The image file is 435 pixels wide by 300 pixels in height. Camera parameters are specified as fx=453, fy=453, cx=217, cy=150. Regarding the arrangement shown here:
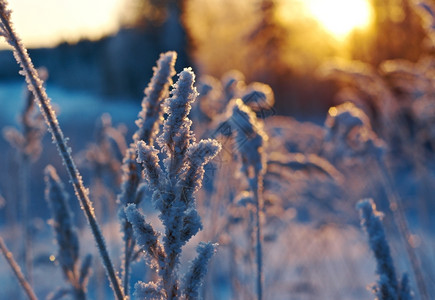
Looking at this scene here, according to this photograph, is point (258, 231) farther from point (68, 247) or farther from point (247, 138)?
point (68, 247)

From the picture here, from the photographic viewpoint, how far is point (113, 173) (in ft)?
8.11

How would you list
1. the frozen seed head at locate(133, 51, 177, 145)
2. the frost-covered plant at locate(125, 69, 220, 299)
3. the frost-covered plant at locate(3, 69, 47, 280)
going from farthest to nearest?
the frost-covered plant at locate(3, 69, 47, 280)
the frozen seed head at locate(133, 51, 177, 145)
the frost-covered plant at locate(125, 69, 220, 299)

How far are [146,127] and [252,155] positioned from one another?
43 cm

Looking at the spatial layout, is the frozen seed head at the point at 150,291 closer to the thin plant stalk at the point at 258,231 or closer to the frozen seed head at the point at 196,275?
the frozen seed head at the point at 196,275

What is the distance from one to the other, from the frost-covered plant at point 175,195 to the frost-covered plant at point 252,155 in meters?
0.40

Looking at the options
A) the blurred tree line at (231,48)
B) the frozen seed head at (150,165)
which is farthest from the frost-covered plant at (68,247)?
the blurred tree line at (231,48)

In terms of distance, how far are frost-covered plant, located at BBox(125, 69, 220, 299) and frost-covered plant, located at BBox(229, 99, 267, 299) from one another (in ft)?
1.32

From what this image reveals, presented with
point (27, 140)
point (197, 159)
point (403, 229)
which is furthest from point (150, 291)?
point (27, 140)

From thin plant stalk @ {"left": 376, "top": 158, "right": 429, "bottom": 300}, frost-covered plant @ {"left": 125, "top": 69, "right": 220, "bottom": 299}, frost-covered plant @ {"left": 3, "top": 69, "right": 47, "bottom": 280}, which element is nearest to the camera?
frost-covered plant @ {"left": 125, "top": 69, "right": 220, "bottom": 299}

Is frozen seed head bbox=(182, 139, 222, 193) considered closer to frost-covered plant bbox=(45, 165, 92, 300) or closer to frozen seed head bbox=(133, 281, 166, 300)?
frozen seed head bbox=(133, 281, 166, 300)

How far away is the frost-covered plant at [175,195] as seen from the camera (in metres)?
0.54

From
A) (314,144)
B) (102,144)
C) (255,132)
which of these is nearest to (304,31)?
(314,144)

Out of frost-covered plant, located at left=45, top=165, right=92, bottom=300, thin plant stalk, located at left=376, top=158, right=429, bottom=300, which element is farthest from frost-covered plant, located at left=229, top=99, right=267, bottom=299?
thin plant stalk, located at left=376, top=158, right=429, bottom=300

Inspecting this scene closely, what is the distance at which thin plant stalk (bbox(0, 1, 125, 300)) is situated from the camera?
22.6 inches
